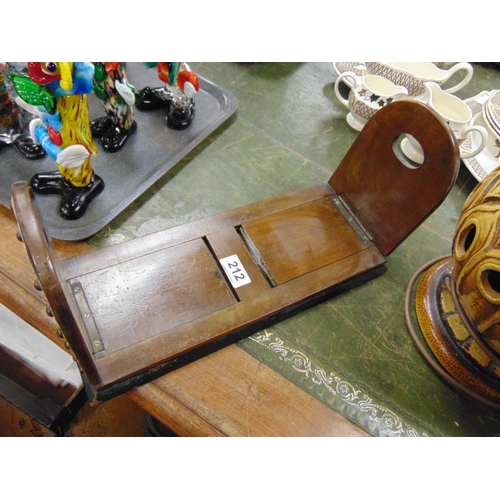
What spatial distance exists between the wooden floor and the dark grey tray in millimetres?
446

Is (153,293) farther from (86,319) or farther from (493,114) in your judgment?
(493,114)

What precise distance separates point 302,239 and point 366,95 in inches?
16.5

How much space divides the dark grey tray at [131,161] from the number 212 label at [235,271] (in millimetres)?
225

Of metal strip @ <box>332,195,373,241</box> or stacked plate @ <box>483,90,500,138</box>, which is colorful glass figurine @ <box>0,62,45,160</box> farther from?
stacked plate @ <box>483,90,500,138</box>

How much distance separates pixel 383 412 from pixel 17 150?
30.2 inches

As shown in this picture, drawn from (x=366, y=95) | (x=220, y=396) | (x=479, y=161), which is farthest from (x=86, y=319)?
(x=479, y=161)

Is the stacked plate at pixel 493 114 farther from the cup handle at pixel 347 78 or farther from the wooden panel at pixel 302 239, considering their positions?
the wooden panel at pixel 302 239

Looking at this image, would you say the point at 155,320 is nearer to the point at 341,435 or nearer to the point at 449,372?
the point at 341,435

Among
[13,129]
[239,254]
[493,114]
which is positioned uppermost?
[493,114]

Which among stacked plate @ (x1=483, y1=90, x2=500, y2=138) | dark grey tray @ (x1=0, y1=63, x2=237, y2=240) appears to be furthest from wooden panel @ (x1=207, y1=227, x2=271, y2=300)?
stacked plate @ (x1=483, y1=90, x2=500, y2=138)

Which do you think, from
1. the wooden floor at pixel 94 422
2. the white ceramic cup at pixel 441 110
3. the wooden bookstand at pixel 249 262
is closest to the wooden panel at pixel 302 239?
the wooden bookstand at pixel 249 262

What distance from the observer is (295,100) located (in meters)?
1.02

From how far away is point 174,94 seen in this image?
85cm
